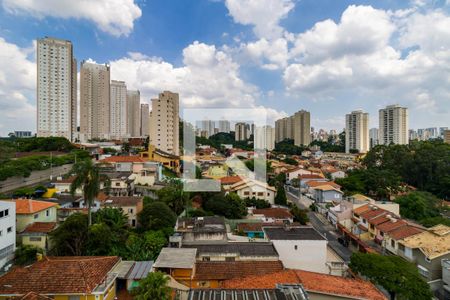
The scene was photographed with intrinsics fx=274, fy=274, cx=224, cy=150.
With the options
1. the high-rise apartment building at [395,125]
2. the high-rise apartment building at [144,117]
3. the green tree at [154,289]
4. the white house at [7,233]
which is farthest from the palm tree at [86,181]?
the high-rise apartment building at [144,117]

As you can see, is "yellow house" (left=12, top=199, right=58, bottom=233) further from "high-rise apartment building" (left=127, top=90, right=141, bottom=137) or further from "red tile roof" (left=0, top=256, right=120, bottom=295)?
"high-rise apartment building" (left=127, top=90, right=141, bottom=137)

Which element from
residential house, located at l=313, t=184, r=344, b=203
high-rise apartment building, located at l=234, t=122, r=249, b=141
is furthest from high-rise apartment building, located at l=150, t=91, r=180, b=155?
high-rise apartment building, located at l=234, t=122, r=249, b=141

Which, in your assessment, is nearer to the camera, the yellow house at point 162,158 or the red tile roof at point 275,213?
the red tile roof at point 275,213

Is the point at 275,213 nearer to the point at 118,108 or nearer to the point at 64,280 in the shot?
the point at 64,280

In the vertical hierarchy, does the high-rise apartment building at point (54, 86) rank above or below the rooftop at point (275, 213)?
above

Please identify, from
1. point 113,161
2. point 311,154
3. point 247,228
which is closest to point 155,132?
point 113,161

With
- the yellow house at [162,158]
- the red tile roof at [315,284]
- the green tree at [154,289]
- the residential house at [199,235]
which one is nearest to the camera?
the green tree at [154,289]

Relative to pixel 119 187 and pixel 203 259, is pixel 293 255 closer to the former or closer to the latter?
pixel 203 259

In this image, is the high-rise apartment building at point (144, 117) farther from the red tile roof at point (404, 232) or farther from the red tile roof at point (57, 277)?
the red tile roof at point (57, 277)

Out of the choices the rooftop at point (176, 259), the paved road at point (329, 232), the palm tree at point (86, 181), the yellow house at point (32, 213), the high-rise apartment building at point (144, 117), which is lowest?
the paved road at point (329, 232)
